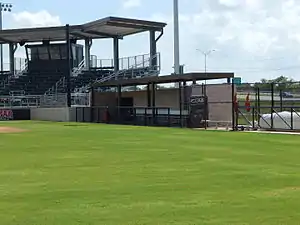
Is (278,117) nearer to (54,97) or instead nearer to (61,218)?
(61,218)

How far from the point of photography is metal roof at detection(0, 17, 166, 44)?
5956 cm

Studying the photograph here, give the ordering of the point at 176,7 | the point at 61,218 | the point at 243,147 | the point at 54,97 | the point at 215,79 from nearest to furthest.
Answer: the point at 61,218 → the point at 243,147 → the point at 215,79 → the point at 54,97 → the point at 176,7

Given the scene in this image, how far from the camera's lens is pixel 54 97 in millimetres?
55219

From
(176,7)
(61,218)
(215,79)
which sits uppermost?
(176,7)

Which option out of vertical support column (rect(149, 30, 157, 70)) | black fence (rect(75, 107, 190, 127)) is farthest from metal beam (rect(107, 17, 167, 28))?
black fence (rect(75, 107, 190, 127))

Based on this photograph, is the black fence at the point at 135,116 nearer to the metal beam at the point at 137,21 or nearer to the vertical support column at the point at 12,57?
the metal beam at the point at 137,21

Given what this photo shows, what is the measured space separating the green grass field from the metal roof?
4194 cm

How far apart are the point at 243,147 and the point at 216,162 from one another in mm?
5161

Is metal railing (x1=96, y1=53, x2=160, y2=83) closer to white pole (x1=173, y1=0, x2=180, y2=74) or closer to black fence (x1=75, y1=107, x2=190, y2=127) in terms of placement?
white pole (x1=173, y1=0, x2=180, y2=74)

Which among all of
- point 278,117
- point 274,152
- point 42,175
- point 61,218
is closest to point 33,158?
point 42,175

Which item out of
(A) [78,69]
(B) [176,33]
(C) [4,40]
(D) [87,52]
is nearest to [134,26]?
(B) [176,33]

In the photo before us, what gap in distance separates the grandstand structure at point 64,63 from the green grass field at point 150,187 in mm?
38341

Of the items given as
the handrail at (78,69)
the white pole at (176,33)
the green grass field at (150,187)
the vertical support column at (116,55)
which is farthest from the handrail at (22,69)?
the green grass field at (150,187)

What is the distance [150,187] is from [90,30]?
5444cm
